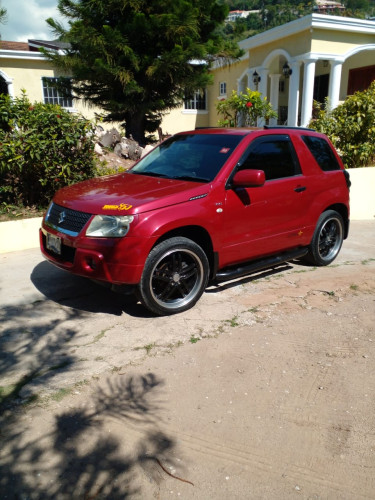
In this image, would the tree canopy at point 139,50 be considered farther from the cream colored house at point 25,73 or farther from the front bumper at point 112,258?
the front bumper at point 112,258

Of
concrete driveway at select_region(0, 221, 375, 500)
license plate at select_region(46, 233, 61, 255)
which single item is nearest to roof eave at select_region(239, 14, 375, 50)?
concrete driveway at select_region(0, 221, 375, 500)

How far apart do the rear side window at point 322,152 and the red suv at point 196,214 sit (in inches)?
0.7

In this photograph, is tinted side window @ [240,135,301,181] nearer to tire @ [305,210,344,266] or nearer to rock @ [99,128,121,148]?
tire @ [305,210,344,266]

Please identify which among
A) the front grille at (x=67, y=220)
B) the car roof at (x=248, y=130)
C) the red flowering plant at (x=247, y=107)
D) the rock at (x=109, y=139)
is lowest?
the front grille at (x=67, y=220)

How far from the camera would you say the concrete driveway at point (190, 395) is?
237 centimetres

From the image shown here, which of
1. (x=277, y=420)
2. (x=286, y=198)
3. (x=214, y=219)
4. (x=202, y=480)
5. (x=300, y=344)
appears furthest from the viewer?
(x=286, y=198)

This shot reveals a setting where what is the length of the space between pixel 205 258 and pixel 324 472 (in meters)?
2.35

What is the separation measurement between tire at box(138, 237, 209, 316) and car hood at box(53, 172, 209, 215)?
402 millimetres

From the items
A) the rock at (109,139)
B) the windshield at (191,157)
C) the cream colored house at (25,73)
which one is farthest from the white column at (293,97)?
the windshield at (191,157)

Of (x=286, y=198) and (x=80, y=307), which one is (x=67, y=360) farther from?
(x=286, y=198)

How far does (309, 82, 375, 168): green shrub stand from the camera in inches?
384

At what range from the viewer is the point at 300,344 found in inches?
150

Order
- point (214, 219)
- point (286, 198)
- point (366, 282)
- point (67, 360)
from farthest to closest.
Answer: point (366, 282), point (286, 198), point (214, 219), point (67, 360)

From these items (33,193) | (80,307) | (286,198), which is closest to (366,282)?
(286,198)
